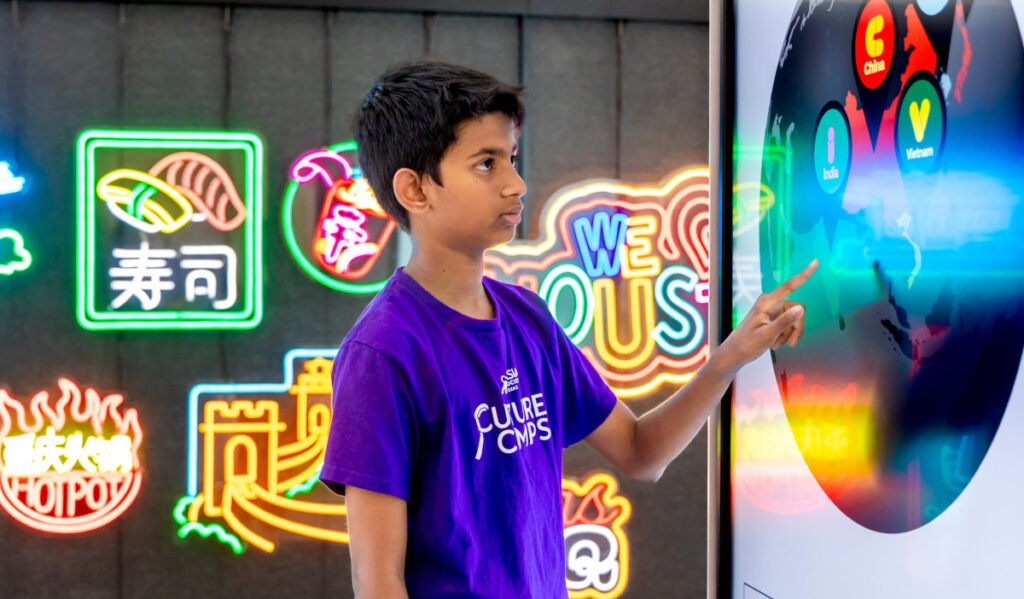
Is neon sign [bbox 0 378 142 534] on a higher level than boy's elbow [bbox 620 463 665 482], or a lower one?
lower

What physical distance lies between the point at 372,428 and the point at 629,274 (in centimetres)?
223

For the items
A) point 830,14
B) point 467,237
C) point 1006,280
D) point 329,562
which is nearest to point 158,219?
point 329,562

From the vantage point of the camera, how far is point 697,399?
1.08 m

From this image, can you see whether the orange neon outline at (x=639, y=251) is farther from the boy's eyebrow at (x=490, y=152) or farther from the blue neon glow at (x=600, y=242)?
the boy's eyebrow at (x=490, y=152)

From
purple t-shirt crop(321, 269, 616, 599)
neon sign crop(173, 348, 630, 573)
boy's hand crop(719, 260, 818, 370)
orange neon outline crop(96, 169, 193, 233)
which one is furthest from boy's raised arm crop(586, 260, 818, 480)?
orange neon outline crop(96, 169, 193, 233)

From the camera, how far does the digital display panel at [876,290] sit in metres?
0.69

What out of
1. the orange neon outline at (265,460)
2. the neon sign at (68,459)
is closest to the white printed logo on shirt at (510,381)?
the orange neon outline at (265,460)

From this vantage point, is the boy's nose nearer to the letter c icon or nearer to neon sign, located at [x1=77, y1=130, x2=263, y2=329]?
the letter c icon

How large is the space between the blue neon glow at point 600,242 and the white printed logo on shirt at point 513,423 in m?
2.02

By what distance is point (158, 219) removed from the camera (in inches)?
113

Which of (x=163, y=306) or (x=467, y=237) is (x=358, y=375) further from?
(x=163, y=306)

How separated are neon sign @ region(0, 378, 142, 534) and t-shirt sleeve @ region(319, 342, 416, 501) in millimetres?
2194

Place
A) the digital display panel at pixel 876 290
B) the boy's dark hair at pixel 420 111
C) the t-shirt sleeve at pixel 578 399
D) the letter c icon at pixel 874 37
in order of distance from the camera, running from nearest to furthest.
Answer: the digital display panel at pixel 876 290
the letter c icon at pixel 874 37
the boy's dark hair at pixel 420 111
the t-shirt sleeve at pixel 578 399

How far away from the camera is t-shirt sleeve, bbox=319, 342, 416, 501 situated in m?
0.88
